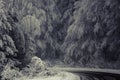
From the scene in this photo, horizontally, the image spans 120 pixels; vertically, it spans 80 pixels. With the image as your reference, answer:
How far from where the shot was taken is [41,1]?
160 ft

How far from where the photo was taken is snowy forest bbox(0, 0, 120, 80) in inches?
1158

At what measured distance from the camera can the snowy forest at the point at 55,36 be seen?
2941cm

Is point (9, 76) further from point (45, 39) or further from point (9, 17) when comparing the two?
point (45, 39)

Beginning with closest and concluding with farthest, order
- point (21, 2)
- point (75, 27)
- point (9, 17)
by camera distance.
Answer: point (9, 17), point (75, 27), point (21, 2)

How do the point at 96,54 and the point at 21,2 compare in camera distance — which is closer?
the point at 96,54

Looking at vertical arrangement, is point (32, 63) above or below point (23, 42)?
below

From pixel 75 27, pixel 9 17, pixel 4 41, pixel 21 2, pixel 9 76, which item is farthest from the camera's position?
pixel 21 2

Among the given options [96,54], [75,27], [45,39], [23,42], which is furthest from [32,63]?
[45,39]

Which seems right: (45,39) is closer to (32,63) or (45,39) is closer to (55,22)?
(55,22)

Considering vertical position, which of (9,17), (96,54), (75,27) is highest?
(9,17)

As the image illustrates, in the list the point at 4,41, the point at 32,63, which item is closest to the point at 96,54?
the point at 32,63

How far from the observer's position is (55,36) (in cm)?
4919

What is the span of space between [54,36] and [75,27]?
27.4 ft

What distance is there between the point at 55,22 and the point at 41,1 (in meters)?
3.89
